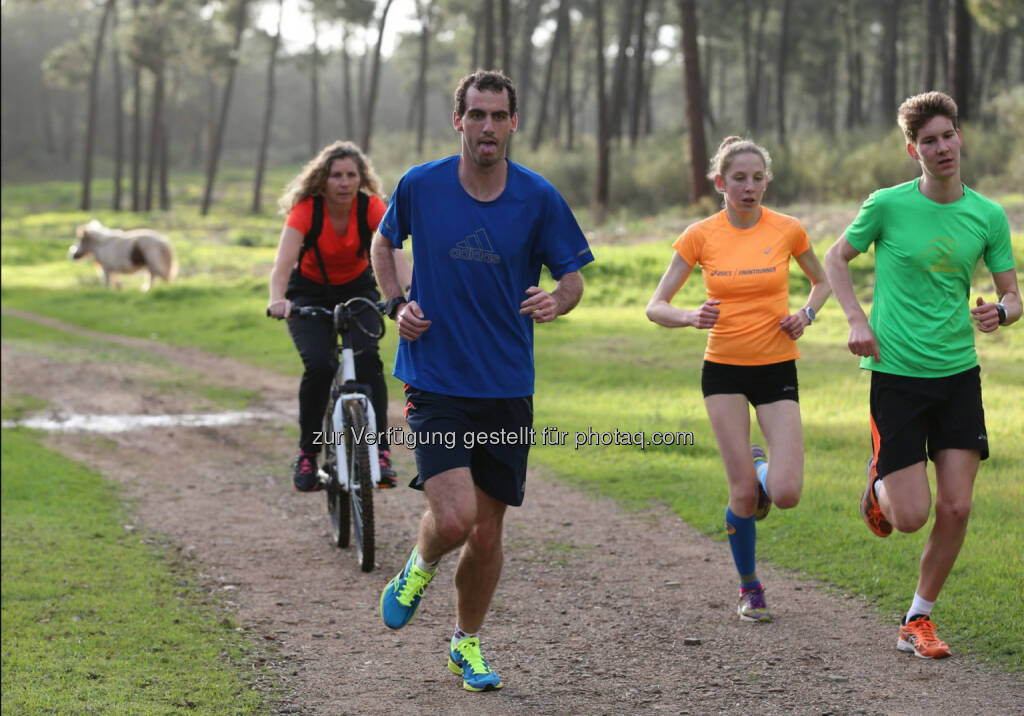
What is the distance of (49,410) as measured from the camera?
14836mm

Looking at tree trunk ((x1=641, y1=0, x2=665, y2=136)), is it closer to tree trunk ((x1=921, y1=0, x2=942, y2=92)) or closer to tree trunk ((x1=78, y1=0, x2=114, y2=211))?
tree trunk ((x1=921, y1=0, x2=942, y2=92))

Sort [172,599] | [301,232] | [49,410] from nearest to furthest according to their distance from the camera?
1. [172,599]
2. [301,232]
3. [49,410]

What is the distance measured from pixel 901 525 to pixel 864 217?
1.39m

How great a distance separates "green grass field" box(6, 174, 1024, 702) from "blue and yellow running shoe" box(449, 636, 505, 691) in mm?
2191

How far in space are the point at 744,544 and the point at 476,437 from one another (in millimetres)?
2012

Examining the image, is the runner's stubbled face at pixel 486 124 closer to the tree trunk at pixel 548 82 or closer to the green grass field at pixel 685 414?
the green grass field at pixel 685 414

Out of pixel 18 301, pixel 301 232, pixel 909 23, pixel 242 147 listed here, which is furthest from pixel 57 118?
pixel 301 232

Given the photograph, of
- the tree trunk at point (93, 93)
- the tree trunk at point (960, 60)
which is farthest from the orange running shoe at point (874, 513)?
the tree trunk at point (93, 93)

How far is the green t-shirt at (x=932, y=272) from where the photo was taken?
5.43m

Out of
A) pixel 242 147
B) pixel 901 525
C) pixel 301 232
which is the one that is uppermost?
pixel 242 147

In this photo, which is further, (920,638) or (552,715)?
(920,638)

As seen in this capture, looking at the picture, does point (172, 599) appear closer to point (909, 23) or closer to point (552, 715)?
point (552, 715)

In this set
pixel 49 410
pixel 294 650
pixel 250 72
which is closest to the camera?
pixel 294 650

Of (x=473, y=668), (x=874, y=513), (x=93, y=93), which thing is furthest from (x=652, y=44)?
(x=473, y=668)
